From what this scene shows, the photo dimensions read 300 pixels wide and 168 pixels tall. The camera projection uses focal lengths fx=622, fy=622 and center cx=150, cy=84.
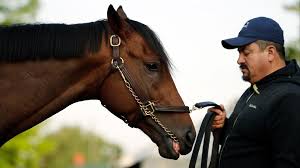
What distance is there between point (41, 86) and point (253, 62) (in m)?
1.77

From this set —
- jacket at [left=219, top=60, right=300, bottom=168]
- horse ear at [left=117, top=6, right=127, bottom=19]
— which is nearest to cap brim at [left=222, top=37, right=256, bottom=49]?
jacket at [left=219, top=60, right=300, bottom=168]

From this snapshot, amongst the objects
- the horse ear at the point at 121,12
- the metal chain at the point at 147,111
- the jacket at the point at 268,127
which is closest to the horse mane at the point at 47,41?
the horse ear at the point at 121,12

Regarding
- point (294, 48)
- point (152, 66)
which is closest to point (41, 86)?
point (152, 66)

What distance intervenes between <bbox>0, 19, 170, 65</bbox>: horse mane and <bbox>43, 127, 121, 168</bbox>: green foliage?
76.5 m

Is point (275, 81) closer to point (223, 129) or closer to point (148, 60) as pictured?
point (223, 129)

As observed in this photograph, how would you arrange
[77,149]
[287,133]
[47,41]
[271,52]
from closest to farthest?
[287,133]
[271,52]
[47,41]
[77,149]

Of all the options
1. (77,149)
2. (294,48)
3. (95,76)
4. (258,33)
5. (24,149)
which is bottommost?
(77,149)

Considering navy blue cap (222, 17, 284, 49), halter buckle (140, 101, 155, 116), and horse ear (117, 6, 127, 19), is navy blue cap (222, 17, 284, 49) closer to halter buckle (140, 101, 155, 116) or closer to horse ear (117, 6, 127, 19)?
halter buckle (140, 101, 155, 116)

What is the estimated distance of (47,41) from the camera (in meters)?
5.18

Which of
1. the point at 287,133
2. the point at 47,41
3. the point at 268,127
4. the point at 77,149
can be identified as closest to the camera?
the point at 287,133

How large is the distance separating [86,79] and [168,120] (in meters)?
0.79

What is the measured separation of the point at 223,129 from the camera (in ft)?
17.9

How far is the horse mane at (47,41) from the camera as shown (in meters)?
5.12

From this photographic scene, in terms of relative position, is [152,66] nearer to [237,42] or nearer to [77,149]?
[237,42]
